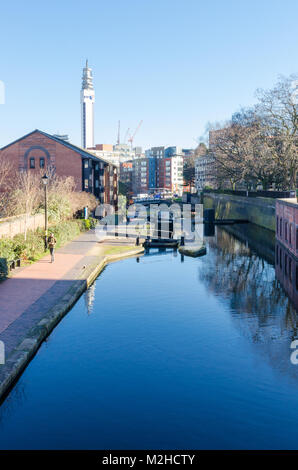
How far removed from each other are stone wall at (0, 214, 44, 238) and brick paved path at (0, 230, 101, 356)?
235cm

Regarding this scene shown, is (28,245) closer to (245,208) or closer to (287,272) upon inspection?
(287,272)

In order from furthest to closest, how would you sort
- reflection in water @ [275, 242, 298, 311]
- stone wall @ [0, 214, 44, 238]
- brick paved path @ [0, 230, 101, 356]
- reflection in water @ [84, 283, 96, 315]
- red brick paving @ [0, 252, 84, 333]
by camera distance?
stone wall @ [0, 214, 44, 238] → reflection in water @ [275, 242, 298, 311] → reflection in water @ [84, 283, 96, 315] → red brick paving @ [0, 252, 84, 333] → brick paved path @ [0, 230, 101, 356]

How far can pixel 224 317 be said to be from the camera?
18.4 m

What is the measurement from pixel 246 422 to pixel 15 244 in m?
18.5

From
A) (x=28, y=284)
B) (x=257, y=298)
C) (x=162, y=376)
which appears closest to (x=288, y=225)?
(x=257, y=298)

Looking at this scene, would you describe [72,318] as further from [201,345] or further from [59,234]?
[59,234]

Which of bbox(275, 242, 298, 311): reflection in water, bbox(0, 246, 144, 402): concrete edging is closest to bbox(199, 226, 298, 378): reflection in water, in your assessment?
bbox(275, 242, 298, 311): reflection in water

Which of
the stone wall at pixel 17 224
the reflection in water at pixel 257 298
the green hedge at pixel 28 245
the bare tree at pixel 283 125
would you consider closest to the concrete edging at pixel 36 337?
the green hedge at pixel 28 245

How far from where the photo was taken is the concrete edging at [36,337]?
11.1 metres

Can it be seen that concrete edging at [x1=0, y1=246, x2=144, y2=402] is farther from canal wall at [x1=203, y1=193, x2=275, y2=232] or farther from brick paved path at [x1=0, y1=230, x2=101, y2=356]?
canal wall at [x1=203, y1=193, x2=275, y2=232]

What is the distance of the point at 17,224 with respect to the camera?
28.2m

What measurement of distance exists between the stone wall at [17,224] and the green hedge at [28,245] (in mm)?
464

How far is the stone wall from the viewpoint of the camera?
83.9 ft

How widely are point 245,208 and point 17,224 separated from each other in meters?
45.6
